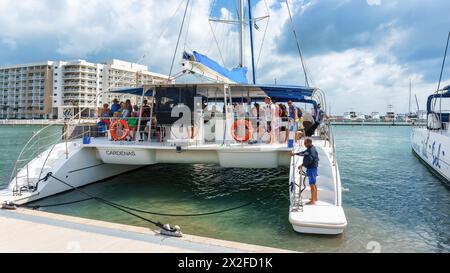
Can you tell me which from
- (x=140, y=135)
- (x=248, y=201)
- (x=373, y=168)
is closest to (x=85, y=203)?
(x=140, y=135)

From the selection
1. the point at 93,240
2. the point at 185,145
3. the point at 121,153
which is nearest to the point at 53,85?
the point at 121,153

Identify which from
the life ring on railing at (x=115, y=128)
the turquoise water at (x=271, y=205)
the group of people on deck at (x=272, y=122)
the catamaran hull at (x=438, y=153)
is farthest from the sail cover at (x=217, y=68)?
the catamaran hull at (x=438, y=153)

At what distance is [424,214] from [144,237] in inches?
305

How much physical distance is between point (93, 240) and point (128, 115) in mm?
7181

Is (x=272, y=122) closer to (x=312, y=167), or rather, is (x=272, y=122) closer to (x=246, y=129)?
(x=246, y=129)

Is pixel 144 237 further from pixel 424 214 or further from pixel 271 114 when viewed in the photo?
pixel 424 214

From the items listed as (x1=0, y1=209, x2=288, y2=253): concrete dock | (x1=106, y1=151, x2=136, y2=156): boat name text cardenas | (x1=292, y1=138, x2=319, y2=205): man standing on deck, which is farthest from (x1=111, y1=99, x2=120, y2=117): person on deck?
(x1=292, y1=138, x2=319, y2=205): man standing on deck

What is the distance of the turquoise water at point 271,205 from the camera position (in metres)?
6.70

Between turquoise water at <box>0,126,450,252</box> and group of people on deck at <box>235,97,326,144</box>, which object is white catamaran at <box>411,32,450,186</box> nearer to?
turquoise water at <box>0,126,450,252</box>

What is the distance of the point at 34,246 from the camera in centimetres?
480

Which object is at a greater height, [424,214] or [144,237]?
[144,237]

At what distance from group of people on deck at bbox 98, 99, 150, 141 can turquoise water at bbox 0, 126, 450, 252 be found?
6.90 feet

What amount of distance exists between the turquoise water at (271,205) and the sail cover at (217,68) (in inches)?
168

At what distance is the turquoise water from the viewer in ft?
22.0
